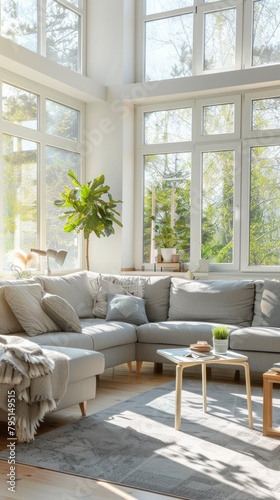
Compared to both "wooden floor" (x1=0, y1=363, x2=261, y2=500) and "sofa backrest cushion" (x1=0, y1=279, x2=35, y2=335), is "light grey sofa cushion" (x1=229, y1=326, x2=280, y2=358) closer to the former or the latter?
"wooden floor" (x1=0, y1=363, x2=261, y2=500)

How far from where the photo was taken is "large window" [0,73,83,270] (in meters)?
6.14

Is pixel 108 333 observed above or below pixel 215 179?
below

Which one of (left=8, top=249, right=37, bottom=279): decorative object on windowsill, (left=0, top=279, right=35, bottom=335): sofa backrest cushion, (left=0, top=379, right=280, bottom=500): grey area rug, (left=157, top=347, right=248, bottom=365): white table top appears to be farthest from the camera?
(left=8, top=249, right=37, bottom=279): decorative object on windowsill

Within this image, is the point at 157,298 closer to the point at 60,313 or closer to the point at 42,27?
the point at 60,313

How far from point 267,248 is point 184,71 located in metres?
2.35

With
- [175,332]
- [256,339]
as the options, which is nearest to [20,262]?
[175,332]

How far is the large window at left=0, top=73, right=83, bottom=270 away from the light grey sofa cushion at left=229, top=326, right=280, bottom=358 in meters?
2.38

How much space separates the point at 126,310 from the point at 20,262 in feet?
3.86

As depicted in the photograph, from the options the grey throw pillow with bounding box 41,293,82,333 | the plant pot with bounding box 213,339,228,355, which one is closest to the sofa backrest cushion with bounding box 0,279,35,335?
the grey throw pillow with bounding box 41,293,82,333

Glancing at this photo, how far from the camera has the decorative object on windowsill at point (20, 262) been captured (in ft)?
19.2

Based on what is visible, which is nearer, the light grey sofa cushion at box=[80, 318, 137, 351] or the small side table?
the small side table

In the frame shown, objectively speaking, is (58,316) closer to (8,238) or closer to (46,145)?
(8,238)

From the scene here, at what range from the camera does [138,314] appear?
5.81 metres

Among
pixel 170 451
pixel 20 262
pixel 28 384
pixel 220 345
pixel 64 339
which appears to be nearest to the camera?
pixel 170 451
